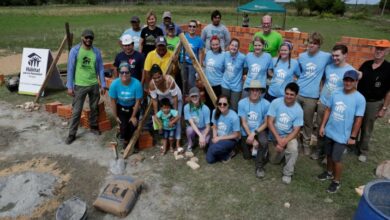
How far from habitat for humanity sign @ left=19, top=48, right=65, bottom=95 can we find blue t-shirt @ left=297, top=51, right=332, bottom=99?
6.70m

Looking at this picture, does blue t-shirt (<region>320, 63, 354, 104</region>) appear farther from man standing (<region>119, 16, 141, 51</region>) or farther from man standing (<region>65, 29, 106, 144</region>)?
man standing (<region>65, 29, 106, 144</region>)

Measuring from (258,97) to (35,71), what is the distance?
6.71 meters

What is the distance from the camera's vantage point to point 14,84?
909cm

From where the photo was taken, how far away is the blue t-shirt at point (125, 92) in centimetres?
556

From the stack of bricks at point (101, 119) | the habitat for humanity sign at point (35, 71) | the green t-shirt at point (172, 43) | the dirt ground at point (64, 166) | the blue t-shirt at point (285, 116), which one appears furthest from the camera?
the habitat for humanity sign at point (35, 71)

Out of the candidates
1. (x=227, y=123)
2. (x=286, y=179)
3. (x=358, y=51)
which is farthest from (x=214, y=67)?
(x=358, y=51)

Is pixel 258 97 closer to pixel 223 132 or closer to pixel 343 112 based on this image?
pixel 223 132

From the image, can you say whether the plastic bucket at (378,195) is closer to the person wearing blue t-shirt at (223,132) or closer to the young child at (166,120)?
the person wearing blue t-shirt at (223,132)

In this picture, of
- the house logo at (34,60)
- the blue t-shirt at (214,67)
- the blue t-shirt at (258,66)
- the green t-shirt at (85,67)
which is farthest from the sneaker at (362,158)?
the house logo at (34,60)

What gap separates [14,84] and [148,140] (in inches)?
210

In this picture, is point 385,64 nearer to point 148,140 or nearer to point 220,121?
point 220,121

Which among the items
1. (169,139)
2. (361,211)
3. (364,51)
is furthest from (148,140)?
(364,51)

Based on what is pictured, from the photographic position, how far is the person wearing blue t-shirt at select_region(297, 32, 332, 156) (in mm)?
5211

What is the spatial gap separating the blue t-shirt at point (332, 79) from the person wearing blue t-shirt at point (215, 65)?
180 cm
